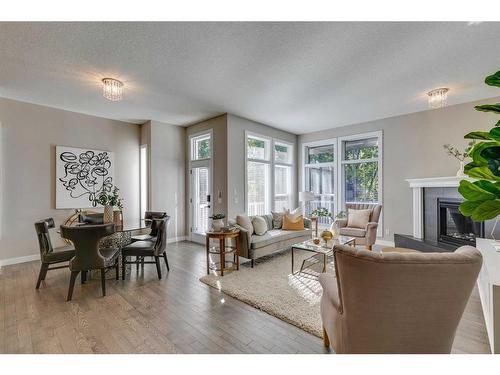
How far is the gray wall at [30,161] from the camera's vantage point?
404 centimetres

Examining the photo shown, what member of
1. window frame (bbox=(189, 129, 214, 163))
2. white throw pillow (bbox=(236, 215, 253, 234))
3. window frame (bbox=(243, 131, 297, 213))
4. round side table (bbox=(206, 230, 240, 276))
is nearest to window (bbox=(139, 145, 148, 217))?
window frame (bbox=(189, 129, 214, 163))

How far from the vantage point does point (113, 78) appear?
129 inches

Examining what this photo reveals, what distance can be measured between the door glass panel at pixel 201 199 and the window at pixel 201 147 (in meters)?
0.31

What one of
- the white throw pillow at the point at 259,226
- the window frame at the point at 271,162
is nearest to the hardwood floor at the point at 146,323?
the white throw pillow at the point at 259,226

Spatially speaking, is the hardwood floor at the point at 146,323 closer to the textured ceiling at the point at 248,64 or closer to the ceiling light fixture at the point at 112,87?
the ceiling light fixture at the point at 112,87

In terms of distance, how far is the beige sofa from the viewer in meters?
3.77

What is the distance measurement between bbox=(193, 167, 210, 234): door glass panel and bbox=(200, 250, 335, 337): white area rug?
2091mm

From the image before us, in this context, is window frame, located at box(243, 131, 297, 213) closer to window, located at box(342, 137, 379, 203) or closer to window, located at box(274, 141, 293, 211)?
window, located at box(274, 141, 293, 211)

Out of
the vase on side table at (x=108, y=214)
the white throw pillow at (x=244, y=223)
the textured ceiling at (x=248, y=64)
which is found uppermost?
the textured ceiling at (x=248, y=64)

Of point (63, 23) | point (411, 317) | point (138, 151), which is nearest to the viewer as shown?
point (411, 317)

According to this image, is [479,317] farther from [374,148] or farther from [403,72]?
[374,148]
